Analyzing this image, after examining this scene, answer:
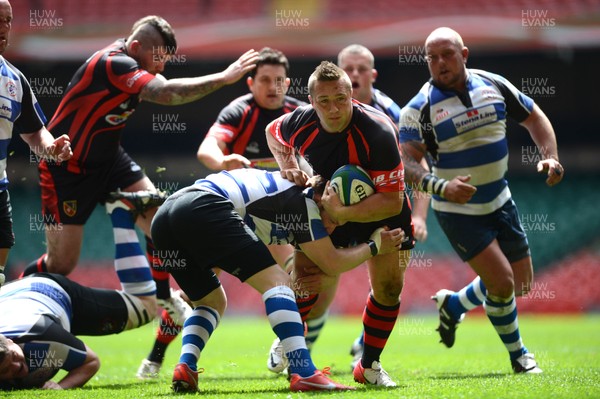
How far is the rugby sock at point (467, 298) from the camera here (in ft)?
24.7

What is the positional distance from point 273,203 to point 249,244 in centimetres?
36

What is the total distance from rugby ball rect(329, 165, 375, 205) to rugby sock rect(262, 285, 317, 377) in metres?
0.74

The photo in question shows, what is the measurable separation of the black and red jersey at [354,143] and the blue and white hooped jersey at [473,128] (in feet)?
4.19

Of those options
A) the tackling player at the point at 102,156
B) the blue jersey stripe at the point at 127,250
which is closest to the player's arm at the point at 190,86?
the tackling player at the point at 102,156

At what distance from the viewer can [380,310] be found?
20.3 feet

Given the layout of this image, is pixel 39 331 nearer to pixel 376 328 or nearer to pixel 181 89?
pixel 181 89

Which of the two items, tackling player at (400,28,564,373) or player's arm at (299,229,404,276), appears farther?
tackling player at (400,28,564,373)

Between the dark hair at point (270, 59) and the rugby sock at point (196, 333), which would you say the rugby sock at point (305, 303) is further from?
the dark hair at point (270, 59)

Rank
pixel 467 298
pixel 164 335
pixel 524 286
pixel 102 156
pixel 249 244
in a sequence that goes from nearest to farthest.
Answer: pixel 249 244 → pixel 524 286 → pixel 164 335 → pixel 467 298 → pixel 102 156

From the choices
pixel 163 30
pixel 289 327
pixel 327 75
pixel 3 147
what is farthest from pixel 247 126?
pixel 289 327

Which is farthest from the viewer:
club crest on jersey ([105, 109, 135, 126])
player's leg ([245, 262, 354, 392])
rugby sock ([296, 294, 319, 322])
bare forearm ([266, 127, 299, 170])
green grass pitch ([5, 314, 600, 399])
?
club crest on jersey ([105, 109, 135, 126])

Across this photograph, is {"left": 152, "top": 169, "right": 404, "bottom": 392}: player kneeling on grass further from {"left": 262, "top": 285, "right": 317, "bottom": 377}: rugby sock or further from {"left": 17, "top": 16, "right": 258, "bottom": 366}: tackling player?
{"left": 17, "top": 16, "right": 258, "bottom": 366}: tackling player

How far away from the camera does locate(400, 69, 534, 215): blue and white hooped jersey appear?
700cm

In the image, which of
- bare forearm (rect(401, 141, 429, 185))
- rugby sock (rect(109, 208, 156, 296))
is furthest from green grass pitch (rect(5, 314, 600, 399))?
bare forearm (rect(401, 141, 429, 185))
